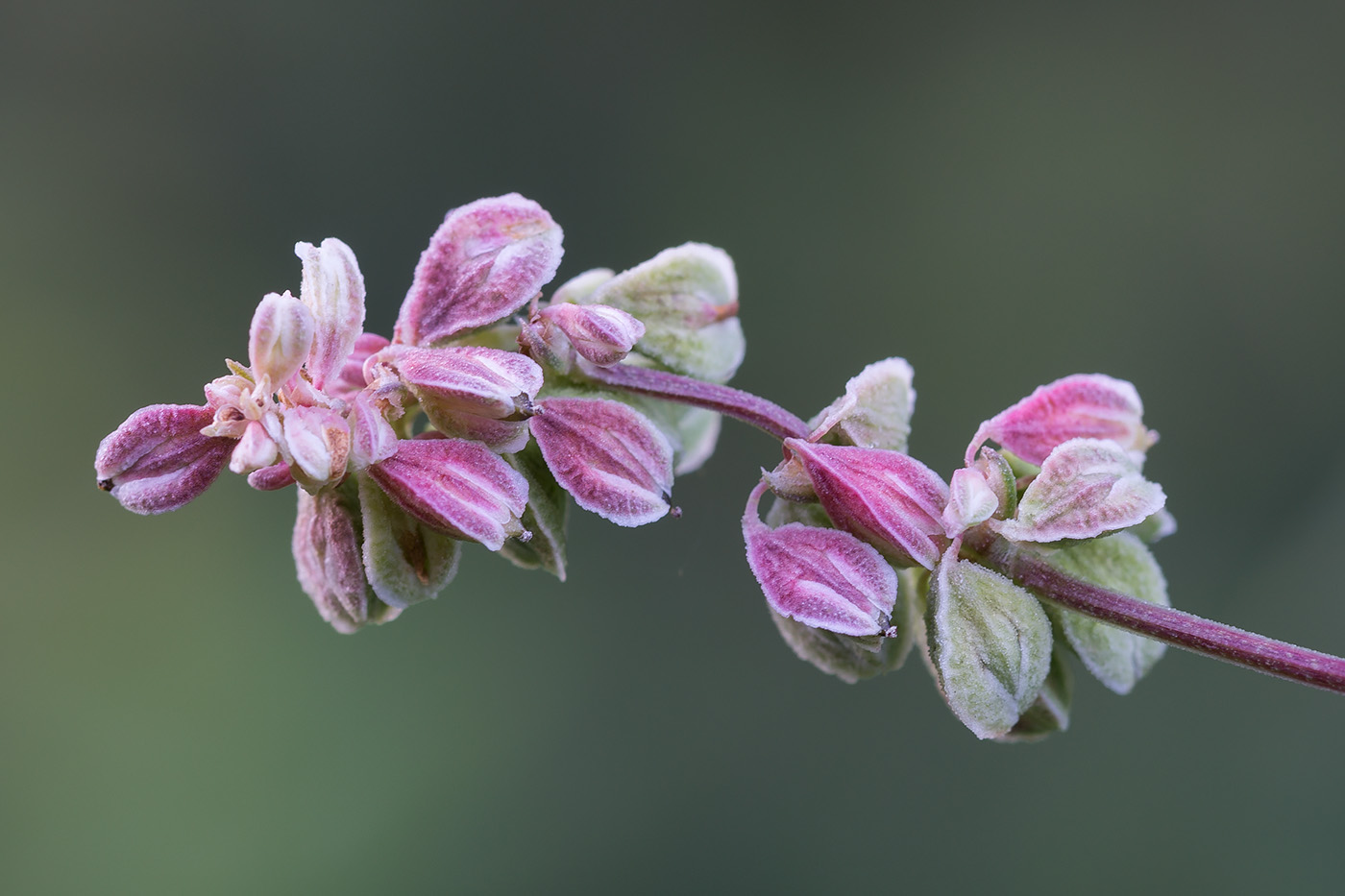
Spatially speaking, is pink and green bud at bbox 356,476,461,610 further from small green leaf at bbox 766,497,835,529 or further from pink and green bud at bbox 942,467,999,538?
pink and green bud at bbox 942,467,999,538

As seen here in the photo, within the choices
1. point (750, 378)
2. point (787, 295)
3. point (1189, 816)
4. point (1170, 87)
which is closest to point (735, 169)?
point (787, 295)

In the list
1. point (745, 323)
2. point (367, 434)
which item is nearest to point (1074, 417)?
point (367, 434)

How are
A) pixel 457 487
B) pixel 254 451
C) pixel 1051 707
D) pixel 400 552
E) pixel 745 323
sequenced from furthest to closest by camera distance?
pixel 745 323 < pixel 1051 707 < pixel 400 552 < pixel 457 487 < pixel 254 451

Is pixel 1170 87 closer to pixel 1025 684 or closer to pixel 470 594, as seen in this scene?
pixel 470 594

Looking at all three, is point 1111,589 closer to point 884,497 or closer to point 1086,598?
point 1086,598

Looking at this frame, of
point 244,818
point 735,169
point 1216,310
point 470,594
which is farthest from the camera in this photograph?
point 735,169

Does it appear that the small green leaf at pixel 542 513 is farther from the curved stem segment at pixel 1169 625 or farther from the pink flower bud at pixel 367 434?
the curved stem segment at pixel 1169 625
